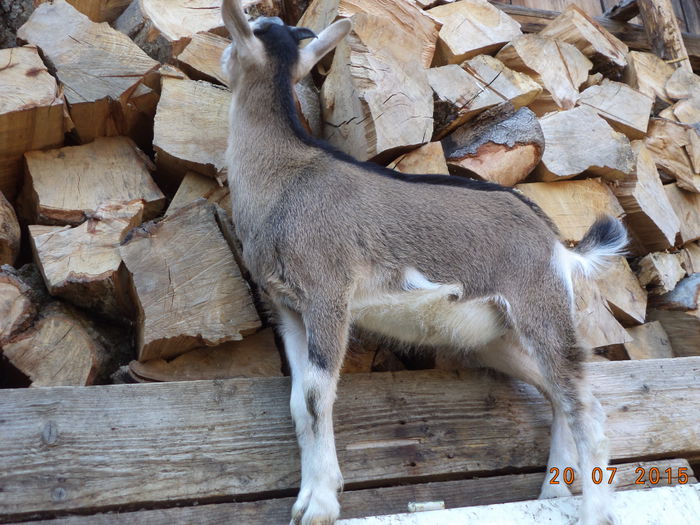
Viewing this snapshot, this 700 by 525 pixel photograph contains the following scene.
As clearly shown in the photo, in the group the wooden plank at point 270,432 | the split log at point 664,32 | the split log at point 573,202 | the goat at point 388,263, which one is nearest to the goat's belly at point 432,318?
the goat at point 388,263

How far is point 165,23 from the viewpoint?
10.2 ft

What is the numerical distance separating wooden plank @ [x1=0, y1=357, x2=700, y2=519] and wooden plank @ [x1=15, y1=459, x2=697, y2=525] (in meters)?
0.04

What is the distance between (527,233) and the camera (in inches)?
103

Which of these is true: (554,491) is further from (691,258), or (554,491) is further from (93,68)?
(93,68)

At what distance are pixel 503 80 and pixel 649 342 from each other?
1492mm

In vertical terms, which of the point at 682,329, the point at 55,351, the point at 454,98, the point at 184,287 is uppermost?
the point at 454,98

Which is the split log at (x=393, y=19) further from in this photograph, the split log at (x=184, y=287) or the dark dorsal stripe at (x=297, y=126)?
the split log at (x=184, y=287)

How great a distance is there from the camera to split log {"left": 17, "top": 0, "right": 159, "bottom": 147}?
2764 mm

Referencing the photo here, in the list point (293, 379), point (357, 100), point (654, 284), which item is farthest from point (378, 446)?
point (654, 284)

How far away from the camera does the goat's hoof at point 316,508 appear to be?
2.06 m

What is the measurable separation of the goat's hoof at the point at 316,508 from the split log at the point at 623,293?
1.83 m

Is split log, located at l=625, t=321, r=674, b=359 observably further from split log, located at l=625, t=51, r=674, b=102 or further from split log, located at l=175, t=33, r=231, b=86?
split log, located at l=175, t=33, r=231, b=86

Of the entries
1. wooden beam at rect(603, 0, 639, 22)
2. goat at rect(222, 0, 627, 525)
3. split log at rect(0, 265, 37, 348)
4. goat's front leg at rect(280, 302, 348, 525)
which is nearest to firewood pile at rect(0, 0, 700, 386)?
split log at rect(0, 265, 37, 348)
